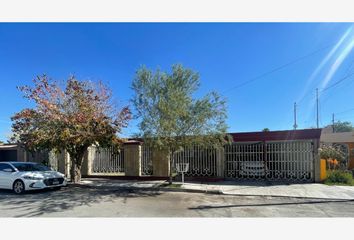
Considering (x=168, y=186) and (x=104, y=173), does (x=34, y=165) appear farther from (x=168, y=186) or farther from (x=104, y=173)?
(x=168, y=186)

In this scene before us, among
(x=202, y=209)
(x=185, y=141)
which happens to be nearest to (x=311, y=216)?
(x=202, y=209)

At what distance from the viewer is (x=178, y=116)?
12.2m

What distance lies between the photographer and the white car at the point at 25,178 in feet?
38.3

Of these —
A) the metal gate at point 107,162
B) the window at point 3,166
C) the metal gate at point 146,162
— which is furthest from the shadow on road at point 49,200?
the metal gate at point 107,162

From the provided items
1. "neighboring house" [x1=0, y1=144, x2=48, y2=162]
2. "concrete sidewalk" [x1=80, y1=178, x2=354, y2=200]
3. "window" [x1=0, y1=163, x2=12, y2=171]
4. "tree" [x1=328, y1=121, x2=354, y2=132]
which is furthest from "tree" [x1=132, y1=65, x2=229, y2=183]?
"tree" [x1=328, y1=121, x2=354, y2=132]

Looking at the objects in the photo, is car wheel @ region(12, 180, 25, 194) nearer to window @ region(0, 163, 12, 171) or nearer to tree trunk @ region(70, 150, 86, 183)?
window @ region(0, 163, 12, 171)

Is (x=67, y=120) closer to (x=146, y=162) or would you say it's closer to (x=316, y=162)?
(x=146, y=162)

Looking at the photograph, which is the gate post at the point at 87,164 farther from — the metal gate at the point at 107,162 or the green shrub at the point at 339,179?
the green shrub at the point at 339,179

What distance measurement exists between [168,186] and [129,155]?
177 inches

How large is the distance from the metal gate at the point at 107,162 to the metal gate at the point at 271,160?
20.8ft

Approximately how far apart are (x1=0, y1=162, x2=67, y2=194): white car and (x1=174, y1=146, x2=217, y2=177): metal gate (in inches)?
266

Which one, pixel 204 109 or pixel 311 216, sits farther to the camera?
pixel 204 109

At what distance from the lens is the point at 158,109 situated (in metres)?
12.5

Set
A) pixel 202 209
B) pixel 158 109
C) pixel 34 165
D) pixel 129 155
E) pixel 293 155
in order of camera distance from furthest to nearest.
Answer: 1. pixel 129 155
2. pixel 293 155
3. pixel 34 165
4. pixel 158 109
5. pixel 202 209
